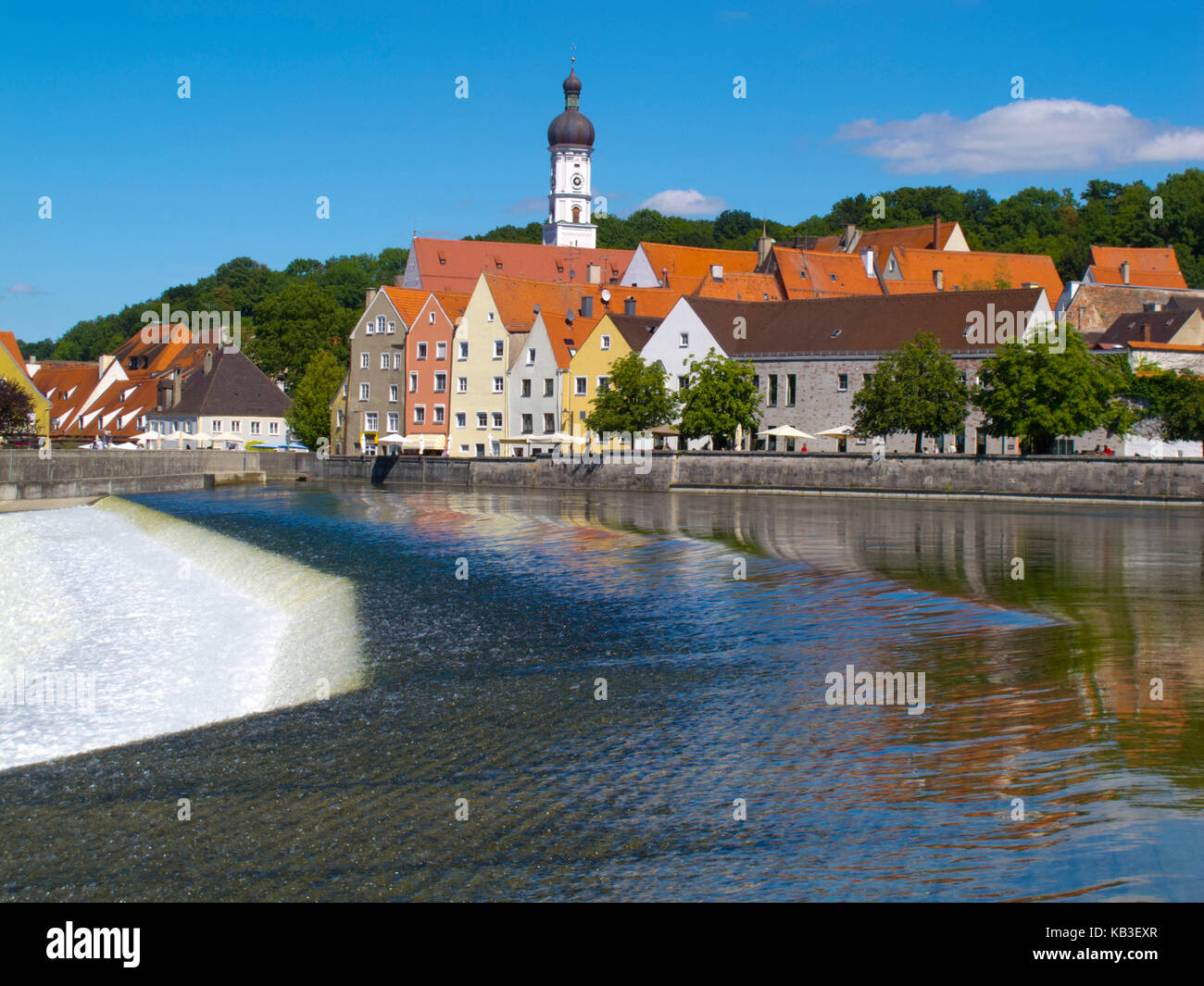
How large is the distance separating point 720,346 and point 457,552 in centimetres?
4580

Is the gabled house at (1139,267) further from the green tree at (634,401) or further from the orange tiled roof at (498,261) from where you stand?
the green tree at (634,401)

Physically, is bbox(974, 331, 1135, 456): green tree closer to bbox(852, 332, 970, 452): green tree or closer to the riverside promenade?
bbox(852, 332, 970, 452): green tree

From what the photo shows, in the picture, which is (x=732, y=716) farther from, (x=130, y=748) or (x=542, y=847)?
(x=130, y=748)

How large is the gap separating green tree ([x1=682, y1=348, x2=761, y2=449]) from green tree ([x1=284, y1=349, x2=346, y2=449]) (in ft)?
128

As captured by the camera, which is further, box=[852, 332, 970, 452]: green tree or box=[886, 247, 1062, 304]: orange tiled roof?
box=[886, 247, 1062, 304]: orange tiled roof

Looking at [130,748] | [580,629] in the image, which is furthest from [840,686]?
[130,748]

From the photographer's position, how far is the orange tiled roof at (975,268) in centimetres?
10875

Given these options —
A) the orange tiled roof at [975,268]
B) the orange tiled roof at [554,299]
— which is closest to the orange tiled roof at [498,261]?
the orange tiled roof at [554,299]

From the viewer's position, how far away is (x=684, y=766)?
12.2 m

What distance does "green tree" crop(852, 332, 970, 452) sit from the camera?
62969 mm

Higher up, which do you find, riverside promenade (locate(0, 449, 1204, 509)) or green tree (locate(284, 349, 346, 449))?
green tree (locate(284, 349, 346, 449))

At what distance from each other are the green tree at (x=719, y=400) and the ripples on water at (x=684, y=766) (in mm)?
44840

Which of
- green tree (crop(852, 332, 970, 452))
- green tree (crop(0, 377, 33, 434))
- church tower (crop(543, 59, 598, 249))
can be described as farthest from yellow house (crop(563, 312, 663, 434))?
church tower (crop(543, 59, 598, 249))
